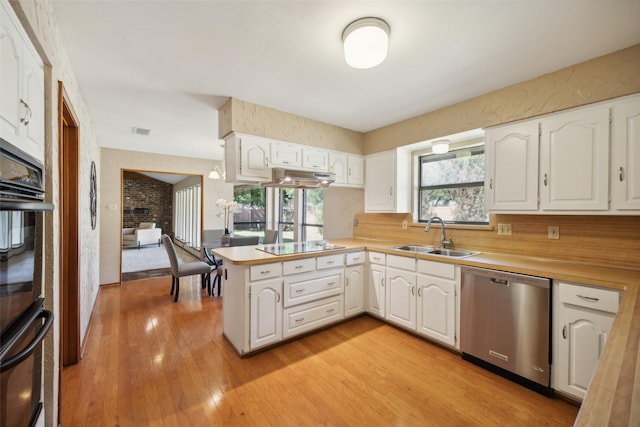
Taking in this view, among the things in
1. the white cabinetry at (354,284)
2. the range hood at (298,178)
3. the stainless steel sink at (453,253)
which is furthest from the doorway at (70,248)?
the stainless steel sink at (453,253)

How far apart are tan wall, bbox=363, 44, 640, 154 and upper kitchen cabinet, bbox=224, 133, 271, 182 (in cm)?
172

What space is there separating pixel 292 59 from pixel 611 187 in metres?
2.43

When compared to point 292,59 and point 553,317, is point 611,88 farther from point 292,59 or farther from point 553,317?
point 292,59

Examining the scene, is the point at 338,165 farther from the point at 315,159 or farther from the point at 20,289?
the point at 20,289

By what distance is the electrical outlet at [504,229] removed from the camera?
254 centimetres

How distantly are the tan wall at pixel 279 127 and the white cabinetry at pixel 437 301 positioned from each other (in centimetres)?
184

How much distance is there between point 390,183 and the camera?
335cm

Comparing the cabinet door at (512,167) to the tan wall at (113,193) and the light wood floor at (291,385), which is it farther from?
the tan wall at (113,193)

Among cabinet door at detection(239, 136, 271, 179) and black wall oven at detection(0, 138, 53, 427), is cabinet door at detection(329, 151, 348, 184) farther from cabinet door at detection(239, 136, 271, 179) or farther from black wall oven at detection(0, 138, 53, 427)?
black wall oven at detection(0, 138, 53, 427)

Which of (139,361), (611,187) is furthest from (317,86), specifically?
(139,361)

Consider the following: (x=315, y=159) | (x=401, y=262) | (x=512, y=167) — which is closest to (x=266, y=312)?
(x=401, y=262)

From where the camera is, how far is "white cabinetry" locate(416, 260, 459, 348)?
2377mm

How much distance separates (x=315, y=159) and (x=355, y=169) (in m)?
0.67

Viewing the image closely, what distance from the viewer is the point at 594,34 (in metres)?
1.71
